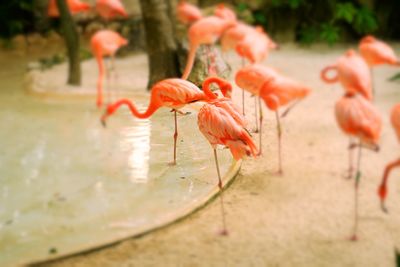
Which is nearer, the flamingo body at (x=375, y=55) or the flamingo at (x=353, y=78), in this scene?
the flamingo at (x=353, y=78)

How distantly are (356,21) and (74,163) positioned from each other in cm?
247

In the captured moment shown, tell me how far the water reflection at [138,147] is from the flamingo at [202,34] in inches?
5.9

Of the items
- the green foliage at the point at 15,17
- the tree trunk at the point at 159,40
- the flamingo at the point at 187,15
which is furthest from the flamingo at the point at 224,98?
the green foliage at the point at 15,17

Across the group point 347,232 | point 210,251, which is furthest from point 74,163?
point 347,232

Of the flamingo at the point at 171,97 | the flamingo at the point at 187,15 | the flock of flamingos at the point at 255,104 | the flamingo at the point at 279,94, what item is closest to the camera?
the flock of flamingos at the point at 255,104

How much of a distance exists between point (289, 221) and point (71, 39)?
2153 millimetres

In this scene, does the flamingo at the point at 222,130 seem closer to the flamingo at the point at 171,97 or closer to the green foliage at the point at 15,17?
the flamingo at the point at 171,97

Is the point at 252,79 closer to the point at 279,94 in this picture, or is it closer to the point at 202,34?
the point at 279,94

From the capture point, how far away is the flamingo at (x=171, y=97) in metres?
1.17

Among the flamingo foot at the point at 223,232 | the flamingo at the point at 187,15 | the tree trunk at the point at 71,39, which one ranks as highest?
the flamingo at the point at 187,15

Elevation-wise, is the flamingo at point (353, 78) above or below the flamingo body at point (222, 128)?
above

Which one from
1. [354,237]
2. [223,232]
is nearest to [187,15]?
[223,232]

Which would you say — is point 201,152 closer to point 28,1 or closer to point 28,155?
point 28,155

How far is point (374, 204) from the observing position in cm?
110
